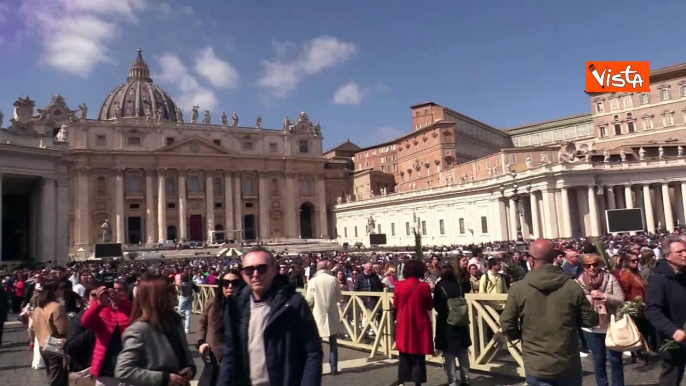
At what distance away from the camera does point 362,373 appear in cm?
804

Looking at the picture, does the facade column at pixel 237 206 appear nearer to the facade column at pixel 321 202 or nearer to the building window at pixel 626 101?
the facade column at pixel 321 202

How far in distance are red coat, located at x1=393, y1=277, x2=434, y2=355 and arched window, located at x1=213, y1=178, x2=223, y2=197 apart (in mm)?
63017

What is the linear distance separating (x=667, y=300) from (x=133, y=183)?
65.0 metres

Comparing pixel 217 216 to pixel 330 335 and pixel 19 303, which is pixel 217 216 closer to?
pixel 19 303

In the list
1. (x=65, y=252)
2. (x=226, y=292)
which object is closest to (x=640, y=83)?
(x=65, y=252)

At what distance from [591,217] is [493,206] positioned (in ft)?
23.1

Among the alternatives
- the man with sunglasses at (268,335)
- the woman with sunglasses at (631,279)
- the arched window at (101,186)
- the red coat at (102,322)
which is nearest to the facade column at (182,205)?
the arched window at (101,186)

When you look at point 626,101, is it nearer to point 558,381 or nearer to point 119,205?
point 119,205

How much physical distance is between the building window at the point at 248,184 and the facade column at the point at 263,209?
3.32 feet

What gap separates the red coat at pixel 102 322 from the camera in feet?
13.9

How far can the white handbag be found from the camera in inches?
207

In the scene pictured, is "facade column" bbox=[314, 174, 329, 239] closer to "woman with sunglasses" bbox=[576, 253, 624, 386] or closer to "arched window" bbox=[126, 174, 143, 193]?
"arched window" bbox=[126, 174, 143, 193]

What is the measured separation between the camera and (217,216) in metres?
67.1

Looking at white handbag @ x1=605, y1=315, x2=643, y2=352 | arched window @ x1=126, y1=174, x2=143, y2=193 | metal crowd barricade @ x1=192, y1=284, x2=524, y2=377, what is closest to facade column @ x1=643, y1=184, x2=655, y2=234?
metal crowd barricade @ x1=192, y1=284, x2=524, y2=377
